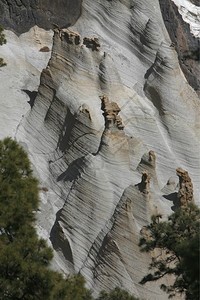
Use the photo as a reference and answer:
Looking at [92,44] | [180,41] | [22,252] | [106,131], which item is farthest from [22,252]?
[180,41]

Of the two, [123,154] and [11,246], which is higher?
[11,246]

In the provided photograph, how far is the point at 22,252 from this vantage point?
591 inches

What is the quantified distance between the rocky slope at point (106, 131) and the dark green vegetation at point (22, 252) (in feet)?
18.9

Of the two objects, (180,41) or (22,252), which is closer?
(22,252)

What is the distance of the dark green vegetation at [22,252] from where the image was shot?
14.7 meters

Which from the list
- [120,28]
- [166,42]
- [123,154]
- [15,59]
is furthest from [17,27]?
[123,154]

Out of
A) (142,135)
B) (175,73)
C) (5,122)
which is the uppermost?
(175,73)

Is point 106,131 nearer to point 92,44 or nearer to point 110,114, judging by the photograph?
point 110,114

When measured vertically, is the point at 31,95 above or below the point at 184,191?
below

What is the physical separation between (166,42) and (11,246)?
1513 centimetres

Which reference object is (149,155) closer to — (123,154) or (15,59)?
(123,154)

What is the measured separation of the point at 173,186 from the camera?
75.2 feet

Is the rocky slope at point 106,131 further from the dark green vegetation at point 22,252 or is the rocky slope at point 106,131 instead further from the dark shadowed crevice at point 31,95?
the dark green vegetation at point 22,252

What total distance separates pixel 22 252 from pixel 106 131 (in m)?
8.51
